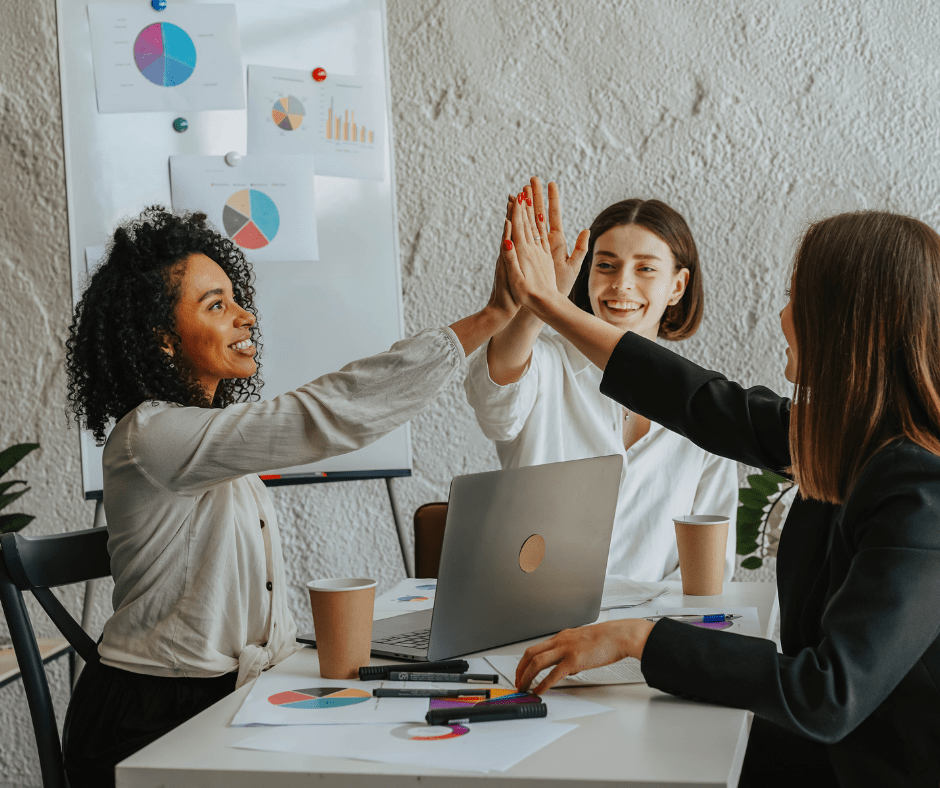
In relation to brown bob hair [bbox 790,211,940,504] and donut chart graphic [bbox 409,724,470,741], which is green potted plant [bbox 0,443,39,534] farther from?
brown bob hair [bbox 790,211,940,504]

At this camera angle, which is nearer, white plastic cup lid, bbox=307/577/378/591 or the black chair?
white plastic cup lid, bbox=307/577/378/591

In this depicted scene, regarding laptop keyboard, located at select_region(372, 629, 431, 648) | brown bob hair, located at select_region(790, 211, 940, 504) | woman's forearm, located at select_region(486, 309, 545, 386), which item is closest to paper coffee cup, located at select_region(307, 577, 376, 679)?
laptop keyboard, located at select_region(372, 629, 431, 648)

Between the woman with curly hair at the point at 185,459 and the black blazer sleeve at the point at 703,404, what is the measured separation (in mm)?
220

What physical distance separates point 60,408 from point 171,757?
198cm

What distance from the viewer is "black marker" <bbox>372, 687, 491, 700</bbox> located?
81cm

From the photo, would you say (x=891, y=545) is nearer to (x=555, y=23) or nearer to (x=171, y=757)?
(x=171, y=757)

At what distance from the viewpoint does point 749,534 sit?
1.99 meters

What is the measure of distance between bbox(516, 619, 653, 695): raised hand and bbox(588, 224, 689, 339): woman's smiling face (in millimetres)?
1049

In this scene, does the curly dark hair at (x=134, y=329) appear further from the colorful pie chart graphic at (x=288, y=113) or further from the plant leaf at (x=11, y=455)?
the colorful pie chart graphic at (x=288, y=113)

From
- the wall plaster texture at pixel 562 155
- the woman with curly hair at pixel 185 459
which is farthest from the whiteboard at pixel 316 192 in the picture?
the woman with curly hair at pixel 185 459

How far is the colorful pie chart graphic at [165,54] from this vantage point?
2.02m

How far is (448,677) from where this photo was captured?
863mm

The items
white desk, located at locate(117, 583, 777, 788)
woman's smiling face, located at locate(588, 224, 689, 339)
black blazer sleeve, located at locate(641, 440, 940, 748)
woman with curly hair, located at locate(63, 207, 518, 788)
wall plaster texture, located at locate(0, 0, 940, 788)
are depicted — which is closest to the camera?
white desk, located at locate(117, 583, 777, 788)

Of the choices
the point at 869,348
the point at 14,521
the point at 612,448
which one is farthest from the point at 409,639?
the point at 14,521
